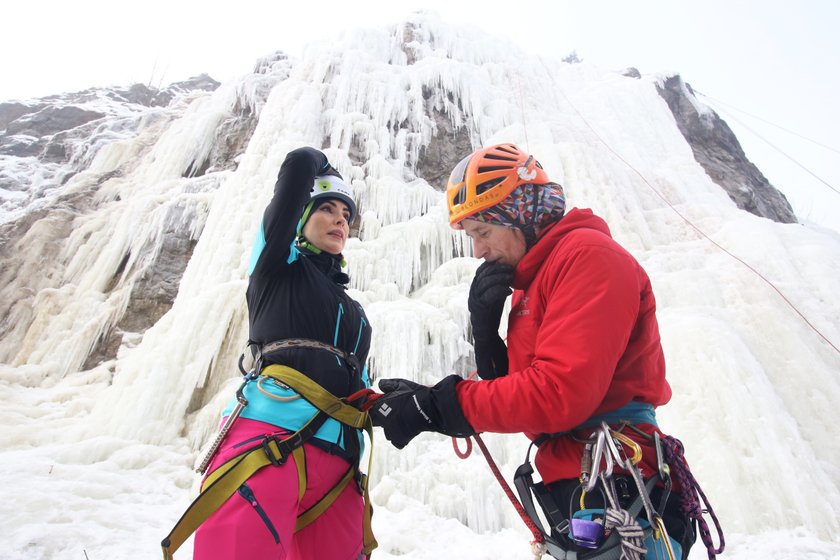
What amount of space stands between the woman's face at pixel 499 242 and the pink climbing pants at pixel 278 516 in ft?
3.49

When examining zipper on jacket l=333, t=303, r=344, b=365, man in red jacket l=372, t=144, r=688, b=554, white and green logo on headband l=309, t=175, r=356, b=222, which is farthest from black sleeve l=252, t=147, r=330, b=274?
man in red jacket l=372, t=144, r=688, b=554

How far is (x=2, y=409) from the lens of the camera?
22.4 feet

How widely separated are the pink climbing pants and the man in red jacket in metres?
0.40

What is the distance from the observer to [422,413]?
5.07 feet

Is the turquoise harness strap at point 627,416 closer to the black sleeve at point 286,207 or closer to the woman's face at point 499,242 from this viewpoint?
the woman's face at point 499,242

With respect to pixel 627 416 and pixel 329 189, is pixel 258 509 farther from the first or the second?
pixel 329 189

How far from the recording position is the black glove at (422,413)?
147 cm

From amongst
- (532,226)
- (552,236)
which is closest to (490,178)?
(532,226)

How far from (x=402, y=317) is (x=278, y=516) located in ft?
16.5

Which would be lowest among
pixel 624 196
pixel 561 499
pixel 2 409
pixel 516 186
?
pixel 2 409

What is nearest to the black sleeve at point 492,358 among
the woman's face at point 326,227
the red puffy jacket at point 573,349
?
the red puffy jacket at point 573,349

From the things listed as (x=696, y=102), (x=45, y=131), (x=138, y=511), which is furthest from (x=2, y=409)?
(x=696, y=102)

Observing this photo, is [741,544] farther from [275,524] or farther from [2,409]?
[2,409]

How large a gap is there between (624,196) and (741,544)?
268 inches
